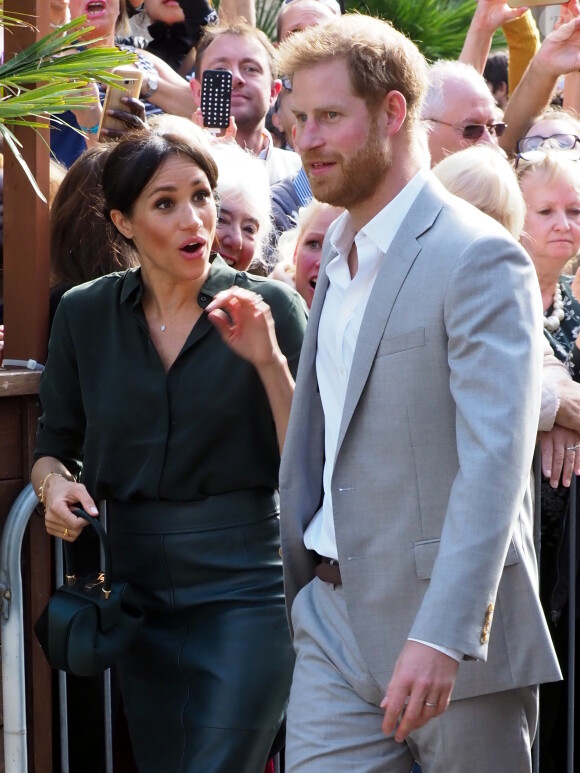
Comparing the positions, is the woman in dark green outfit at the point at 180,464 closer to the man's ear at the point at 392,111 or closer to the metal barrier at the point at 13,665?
the metal barrier at the point at 13,665

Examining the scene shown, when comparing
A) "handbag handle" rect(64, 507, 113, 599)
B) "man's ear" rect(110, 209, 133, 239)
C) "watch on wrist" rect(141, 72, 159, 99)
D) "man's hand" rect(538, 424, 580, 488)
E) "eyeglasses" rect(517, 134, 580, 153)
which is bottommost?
"handbag handle" rect(64, 507, 113, 599)

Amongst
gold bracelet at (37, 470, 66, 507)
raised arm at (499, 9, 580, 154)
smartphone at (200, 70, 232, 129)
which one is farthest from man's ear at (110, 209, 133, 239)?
raised arm at (499, 9, 580, 154)

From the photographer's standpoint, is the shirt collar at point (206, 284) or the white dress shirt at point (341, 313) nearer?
the white dress shirt at point (341, 313)

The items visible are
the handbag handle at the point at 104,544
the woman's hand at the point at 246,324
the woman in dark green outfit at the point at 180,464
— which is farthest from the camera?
the woman in dark green outfit at the point at 180,464

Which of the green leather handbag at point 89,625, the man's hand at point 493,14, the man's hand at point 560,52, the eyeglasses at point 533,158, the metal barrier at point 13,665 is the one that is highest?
the man's hand at point 493,14

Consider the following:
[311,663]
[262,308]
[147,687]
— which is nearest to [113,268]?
[262,308]

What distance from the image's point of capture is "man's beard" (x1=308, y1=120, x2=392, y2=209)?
8.86ft

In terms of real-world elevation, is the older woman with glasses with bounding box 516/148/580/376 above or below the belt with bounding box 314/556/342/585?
above

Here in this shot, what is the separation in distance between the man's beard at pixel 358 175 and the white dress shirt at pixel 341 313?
0.06 m

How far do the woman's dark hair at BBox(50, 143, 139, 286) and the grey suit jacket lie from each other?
143cm

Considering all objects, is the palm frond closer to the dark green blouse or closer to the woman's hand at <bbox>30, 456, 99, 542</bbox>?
the dark green blouse

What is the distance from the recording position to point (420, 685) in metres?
2.33

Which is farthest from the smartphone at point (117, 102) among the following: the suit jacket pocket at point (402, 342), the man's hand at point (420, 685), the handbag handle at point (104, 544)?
the man's hand at point (420, 685)

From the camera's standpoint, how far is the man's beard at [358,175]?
2701mm
